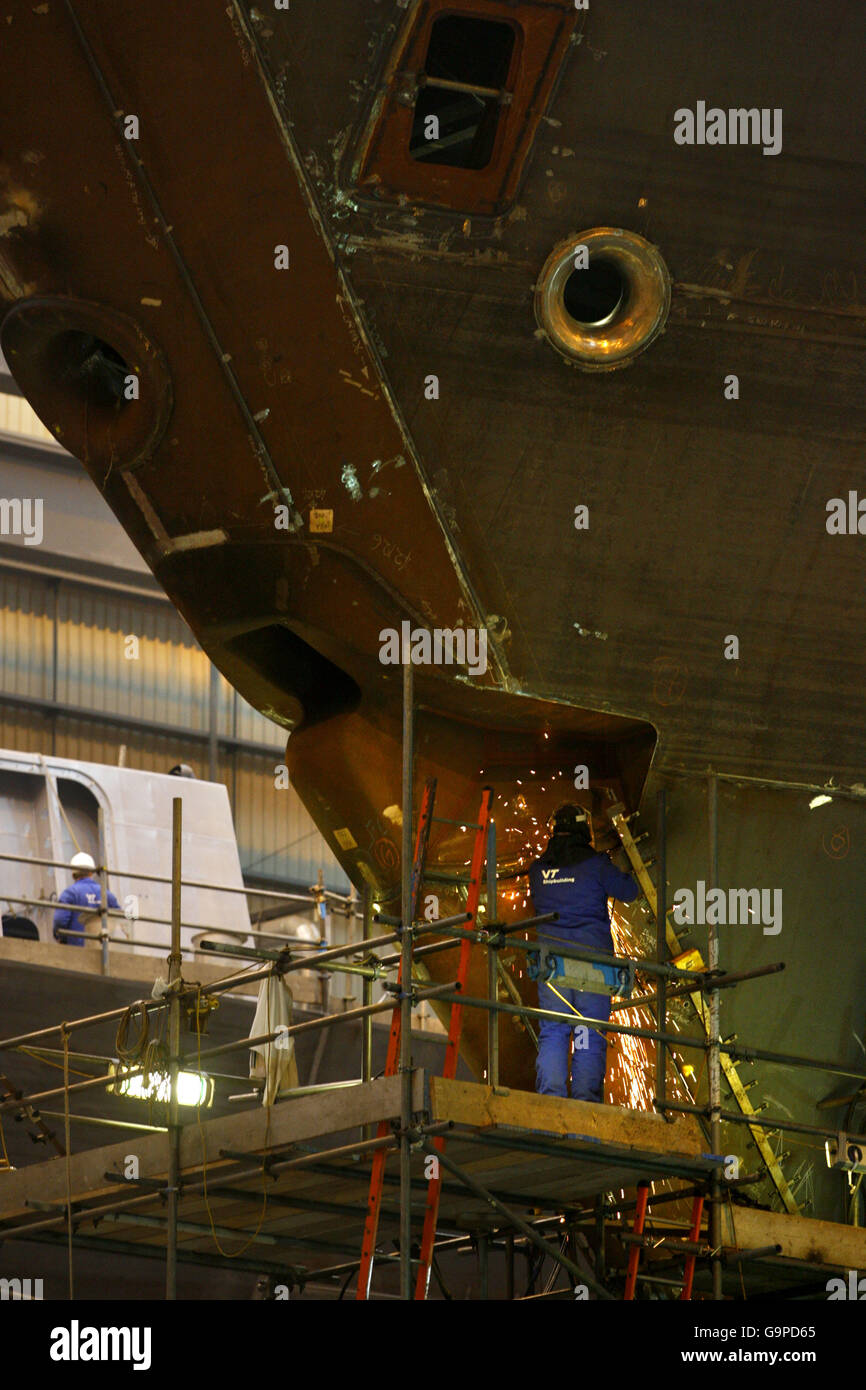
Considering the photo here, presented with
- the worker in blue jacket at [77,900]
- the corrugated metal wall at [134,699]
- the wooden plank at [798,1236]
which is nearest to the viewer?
the wooden plank at [798,1236]

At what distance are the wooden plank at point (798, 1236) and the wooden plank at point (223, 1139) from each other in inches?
97.5

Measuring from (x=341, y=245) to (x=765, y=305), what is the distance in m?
2.38

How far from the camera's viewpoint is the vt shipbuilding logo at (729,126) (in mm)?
11656

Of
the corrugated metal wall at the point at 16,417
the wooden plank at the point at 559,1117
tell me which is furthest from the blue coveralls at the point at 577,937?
the corrugated metal wall at the point at 16,417

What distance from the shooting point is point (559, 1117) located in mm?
10656

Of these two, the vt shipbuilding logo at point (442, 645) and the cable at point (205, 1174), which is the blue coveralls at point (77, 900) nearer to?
the cable at point (205, 1174)

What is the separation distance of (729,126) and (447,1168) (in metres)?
5.78

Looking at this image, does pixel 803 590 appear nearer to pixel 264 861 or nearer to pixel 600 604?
pixel 600 604

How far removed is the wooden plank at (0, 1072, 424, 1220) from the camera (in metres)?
10.5

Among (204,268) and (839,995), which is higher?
(204,268)
